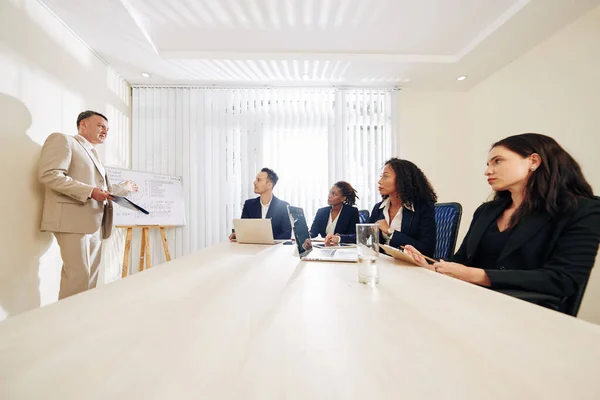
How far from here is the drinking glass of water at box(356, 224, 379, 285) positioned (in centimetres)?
89

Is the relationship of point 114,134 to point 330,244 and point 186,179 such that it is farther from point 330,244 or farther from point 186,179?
point 330,244

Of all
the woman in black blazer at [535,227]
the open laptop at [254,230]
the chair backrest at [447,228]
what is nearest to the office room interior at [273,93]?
the open laptop at [254,230]

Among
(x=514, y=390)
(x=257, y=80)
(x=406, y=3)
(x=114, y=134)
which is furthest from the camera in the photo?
(x=257, y=80)

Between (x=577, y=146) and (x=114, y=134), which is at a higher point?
(x=114, y=134)

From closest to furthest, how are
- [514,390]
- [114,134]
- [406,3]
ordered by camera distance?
[514,390], [406,3], [114,134]

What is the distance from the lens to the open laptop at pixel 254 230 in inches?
76.0

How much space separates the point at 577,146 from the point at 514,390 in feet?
11.9

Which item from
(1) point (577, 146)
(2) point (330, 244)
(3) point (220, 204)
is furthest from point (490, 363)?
(3) point (220, 204)

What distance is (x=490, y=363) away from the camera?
0.40 metres

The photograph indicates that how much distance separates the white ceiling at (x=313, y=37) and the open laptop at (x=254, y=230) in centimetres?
217

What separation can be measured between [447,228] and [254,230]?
4.20 ft

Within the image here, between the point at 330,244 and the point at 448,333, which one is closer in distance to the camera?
the point at 448,333

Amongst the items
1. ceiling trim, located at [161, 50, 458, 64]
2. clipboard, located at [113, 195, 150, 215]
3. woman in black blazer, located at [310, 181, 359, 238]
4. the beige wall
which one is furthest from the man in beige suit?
the beige wall

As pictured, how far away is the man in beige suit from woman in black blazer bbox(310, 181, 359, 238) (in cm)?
192
